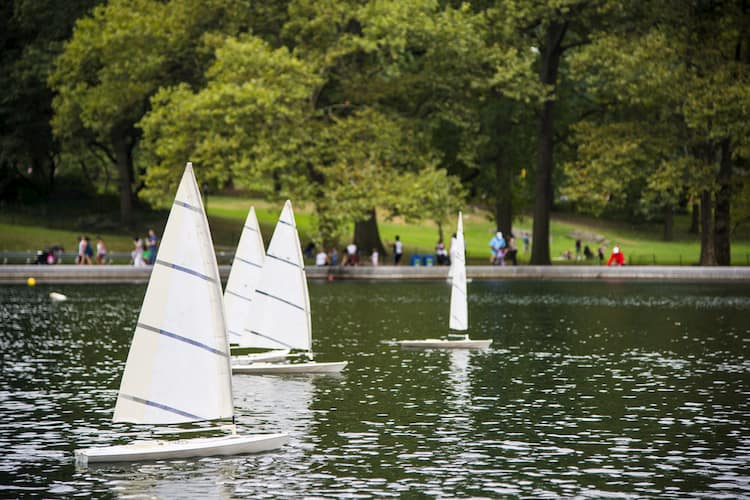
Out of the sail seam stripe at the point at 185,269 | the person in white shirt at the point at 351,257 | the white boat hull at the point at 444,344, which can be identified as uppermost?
the person in white shirt at the point at 351,257

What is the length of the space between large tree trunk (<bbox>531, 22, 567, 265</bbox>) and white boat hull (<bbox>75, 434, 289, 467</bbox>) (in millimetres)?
57055

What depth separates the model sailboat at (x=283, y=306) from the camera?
35.7m

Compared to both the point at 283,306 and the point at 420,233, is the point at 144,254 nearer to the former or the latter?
the point at 420,233

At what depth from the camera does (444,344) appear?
42250 mm

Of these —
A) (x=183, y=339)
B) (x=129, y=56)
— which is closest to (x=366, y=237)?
(x=129, y=56)

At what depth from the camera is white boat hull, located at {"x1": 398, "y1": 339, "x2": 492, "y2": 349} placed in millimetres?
42094

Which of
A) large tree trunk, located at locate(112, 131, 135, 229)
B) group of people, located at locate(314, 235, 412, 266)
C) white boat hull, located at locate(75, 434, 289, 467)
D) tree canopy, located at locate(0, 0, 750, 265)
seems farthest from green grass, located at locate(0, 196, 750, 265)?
white boat hull, located at locate(75, 434, 289, 467)

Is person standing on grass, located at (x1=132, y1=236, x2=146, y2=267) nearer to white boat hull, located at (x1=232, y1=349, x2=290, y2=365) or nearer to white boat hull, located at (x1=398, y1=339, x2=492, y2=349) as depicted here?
white boat hull, located at (x1=398, y1=339, x2=492, y2=349)

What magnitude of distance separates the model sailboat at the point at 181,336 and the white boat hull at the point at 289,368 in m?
13.4

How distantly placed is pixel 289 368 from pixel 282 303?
1.72 m

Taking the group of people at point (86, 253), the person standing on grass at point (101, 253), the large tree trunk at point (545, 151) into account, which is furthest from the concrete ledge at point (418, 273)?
the person standing on grass at point (101, 253)

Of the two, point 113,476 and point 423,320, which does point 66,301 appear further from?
point 113,476

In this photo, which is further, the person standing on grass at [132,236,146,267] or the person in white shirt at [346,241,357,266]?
the person in white shirt at [346,241,357,266]

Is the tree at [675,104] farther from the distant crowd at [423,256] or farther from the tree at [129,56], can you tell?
the tree at [129,56]
